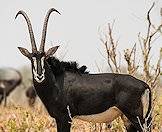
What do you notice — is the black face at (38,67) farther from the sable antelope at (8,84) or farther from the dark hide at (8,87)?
the dark hide at (8,87)

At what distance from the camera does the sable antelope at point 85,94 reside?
734cm

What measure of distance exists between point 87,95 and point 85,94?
33mm

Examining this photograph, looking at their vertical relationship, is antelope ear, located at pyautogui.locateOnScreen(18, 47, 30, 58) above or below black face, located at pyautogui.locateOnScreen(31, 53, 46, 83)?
above

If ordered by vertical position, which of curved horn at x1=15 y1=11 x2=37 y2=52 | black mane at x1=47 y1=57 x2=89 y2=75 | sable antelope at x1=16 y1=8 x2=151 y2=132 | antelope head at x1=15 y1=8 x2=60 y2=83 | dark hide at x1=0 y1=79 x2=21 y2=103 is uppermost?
curved horn at x1=15 y1=11 x2=37 y2=52

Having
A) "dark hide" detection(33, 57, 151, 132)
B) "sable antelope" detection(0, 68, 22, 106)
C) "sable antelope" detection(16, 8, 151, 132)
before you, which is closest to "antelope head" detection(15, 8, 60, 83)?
"sable antelope" detection(16, 8, 151, 132)

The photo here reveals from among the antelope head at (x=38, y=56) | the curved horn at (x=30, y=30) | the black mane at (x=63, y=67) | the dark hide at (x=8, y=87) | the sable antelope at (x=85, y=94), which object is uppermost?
the curved horn at (x=30, y=30)

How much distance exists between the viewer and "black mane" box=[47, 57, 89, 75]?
7605mm

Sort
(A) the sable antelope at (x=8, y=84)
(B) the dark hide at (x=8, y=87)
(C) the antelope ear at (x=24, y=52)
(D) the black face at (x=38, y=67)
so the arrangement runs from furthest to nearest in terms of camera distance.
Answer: (B) the dark hide at (x=8, y=87), (A) the sable antelope at (x=8, y=84), (C) the antelope ear at (x=24, y=52), (D) the black face at (x=38, y=67)

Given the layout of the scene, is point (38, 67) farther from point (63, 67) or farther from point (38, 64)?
point (63, 67)

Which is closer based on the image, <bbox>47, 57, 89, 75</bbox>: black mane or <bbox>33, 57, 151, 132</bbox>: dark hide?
<bbox>33, 57, 151, 132</bbox>: dark hide

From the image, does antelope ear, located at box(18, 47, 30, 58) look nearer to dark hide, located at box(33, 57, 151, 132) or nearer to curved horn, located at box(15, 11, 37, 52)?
curved horn, located at box(15, 11, 37, 52)

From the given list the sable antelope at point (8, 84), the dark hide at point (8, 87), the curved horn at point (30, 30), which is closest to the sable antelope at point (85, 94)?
the curved horn at point (30, 30)

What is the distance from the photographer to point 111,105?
7.43m

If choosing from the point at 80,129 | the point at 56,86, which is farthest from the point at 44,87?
the point at 80,129
